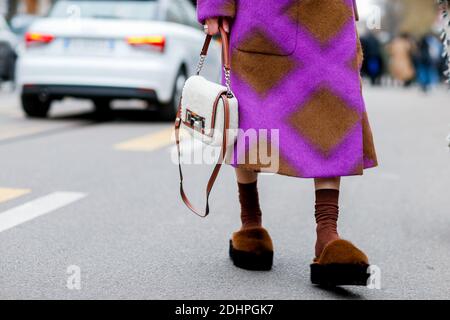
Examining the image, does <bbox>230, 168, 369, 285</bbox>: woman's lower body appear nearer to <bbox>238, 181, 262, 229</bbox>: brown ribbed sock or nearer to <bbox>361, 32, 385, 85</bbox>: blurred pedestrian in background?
<bbox>238, 181, 262, 229</bbox>: brown ribbed sock

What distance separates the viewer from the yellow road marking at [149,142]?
26.0 feet

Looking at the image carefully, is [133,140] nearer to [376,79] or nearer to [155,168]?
[155,168]

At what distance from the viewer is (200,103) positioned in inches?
137

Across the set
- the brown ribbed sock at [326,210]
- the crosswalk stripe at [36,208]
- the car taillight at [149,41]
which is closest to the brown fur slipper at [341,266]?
the brown ribbed sock at [326,210]

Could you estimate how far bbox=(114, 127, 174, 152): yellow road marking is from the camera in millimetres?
7919

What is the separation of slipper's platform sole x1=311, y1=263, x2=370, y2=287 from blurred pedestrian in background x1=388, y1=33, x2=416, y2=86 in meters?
24.4

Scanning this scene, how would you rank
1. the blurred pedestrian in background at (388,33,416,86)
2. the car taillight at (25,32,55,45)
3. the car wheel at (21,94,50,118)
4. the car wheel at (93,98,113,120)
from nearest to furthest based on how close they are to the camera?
the car taillight at (25,32,55,45) → the car wheel at (21,94,50,118) → the car wheel at (93,98,113,120) → the blurred pedestrian in background at (388,33,416,86)

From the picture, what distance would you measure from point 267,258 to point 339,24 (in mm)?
A: 1018

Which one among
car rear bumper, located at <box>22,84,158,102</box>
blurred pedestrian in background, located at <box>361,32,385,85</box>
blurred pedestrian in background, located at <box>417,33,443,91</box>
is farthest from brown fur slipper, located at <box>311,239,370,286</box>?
blurred pedestrian in background, located at <box>361,32,385,85</box>

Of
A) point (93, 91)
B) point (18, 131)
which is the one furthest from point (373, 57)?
point (18, 131)

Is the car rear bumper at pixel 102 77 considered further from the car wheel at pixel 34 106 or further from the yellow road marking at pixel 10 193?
the yellow road marking at pixel 10 193

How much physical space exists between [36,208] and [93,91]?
4914 millimetres

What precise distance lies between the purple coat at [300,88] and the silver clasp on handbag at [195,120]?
0.52 feet

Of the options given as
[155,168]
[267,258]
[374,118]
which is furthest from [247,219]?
[374,118]
